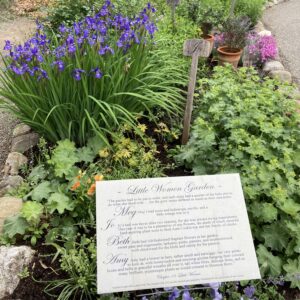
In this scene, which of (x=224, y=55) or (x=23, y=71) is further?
(x=224, y=55)

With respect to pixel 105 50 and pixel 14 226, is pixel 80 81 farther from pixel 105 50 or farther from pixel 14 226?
pixel 14 226

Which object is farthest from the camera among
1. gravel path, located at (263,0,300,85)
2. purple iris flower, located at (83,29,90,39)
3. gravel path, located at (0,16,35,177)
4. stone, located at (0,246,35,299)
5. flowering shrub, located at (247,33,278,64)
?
gravel path, located at (263,0,300,85)

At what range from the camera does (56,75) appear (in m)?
2.44

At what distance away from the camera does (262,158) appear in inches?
91.9

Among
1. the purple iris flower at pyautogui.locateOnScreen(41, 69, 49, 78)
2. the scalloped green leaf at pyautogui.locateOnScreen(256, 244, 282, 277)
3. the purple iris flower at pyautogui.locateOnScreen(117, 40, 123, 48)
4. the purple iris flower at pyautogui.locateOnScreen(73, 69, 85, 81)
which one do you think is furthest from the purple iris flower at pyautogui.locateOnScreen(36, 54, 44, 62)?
the scalloped green leaf at pyautogui.locateOnScreen(256, 244, 282, 277)

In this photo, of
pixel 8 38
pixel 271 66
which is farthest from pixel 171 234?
pixel 8 38

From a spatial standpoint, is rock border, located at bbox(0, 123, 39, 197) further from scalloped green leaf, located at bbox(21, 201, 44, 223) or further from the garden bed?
scalloped green leaf, located at bbox(21, 201, 44, 223)

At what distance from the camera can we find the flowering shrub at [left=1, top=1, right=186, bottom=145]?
242cm

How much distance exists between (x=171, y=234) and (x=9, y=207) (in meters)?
1.16

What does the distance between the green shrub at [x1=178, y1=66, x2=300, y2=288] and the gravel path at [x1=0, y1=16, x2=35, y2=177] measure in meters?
1.66

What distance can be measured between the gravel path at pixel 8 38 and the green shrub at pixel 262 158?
1662 mm

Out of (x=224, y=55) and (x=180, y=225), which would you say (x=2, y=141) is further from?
(x=224, y=55)

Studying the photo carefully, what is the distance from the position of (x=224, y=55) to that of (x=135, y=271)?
3.56 meters

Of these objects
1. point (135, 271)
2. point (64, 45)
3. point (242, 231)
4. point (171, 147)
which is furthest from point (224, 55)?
point (135, 271)
